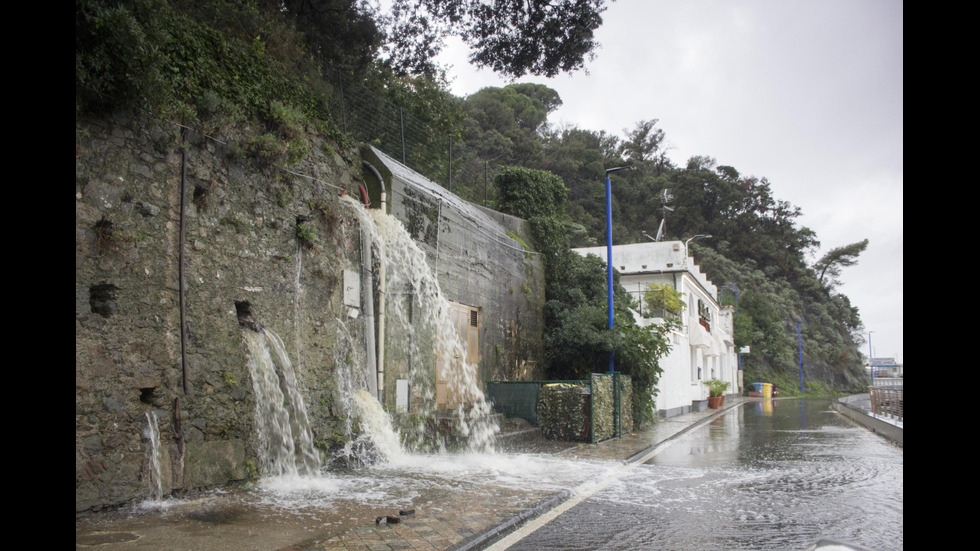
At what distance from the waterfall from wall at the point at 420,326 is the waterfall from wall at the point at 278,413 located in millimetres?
1929

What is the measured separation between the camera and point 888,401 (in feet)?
68.8

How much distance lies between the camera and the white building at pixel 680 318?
80.3ft

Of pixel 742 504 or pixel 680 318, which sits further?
pixel 680 318

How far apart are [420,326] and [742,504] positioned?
676 cm

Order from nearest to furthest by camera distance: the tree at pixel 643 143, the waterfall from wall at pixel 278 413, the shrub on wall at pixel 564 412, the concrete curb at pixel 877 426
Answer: the waterfall from wall at pixel 278 413
the shrub on wall at pixel 564 412
the concrete curb at pixel 877 426
the tree at pixel 643 143

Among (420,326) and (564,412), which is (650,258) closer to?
(564,412)

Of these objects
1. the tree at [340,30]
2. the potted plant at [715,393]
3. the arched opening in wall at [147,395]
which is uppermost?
the tree at [340,30]

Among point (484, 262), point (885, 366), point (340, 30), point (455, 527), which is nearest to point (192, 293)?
point (455, 527)

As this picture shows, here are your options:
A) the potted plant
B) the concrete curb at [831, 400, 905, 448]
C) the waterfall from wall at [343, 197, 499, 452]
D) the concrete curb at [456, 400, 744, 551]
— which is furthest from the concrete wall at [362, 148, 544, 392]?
the potted plant

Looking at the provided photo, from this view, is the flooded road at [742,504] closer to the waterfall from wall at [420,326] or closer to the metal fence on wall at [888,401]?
the waterfall from wall at [420,326]

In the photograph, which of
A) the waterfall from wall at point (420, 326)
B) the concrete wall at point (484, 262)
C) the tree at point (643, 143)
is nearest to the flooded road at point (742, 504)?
the waterfall from wall at point (420, 326)

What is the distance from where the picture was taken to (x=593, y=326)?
17.7m

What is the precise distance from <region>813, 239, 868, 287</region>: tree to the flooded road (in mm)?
64497

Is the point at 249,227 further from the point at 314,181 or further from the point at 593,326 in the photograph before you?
the point at 593,326
